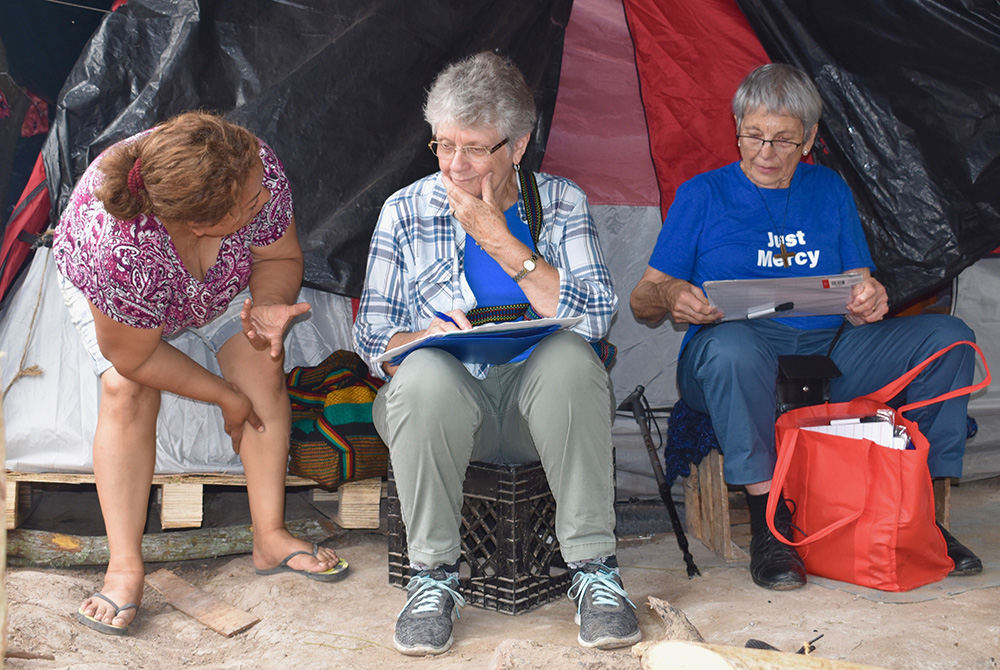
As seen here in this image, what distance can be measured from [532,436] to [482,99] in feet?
2.49

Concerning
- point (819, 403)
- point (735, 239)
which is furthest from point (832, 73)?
point (819, 403)

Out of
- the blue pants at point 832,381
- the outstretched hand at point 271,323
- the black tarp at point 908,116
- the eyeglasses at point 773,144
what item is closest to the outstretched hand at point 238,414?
the outstretched hand at point 271,323

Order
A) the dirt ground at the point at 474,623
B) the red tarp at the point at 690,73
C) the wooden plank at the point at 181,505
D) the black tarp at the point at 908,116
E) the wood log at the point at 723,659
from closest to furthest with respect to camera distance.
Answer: the wood log at the point at 723,659, the dirt ground at the point at 474,623, the wooden plank at the point at 181,505, the black tarp at the point at 908,116, the red tarp at the point at 690,73

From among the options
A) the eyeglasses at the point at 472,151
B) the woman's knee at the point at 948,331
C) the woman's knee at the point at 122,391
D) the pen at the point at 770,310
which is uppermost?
the eyeglasses at the point at 472,151

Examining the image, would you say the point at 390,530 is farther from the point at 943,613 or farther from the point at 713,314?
the point at 943,613

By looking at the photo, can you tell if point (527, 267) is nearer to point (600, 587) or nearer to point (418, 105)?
point (600, 587)

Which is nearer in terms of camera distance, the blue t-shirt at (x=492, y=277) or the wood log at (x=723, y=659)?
the wood log at (x=723, y=659)

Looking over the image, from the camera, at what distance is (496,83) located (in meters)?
2.07

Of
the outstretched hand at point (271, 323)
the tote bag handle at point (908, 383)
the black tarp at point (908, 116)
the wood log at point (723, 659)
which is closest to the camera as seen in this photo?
the wood log at point (723, 659)

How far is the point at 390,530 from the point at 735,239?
1.19 meters

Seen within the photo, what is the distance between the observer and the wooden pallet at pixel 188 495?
2.33 meters

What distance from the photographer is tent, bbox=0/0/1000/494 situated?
7.75 feet

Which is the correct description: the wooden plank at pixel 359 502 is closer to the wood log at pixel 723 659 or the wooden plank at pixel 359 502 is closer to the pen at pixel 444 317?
the pen at pixel 444 317

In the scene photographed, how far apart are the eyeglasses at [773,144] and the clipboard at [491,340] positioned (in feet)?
3.00
